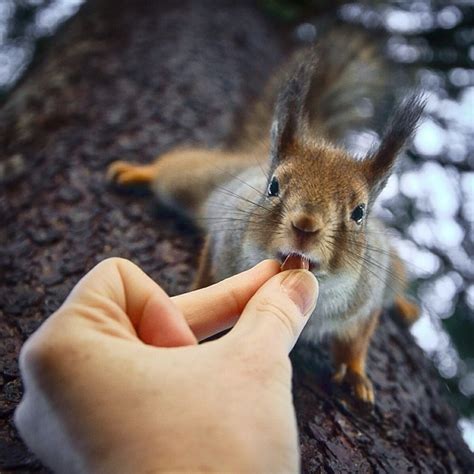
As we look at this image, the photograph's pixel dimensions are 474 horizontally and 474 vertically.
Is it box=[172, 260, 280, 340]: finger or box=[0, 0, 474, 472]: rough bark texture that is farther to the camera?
box=[0, 0, 474, 472]: rough bark texture

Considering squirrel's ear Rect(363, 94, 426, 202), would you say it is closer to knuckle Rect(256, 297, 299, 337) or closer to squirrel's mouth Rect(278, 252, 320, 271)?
squirrel's mouth Rect(278, 252, 320, 271)

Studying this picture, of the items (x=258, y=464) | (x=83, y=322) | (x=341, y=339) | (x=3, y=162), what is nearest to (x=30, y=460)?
(x=83, y=322)

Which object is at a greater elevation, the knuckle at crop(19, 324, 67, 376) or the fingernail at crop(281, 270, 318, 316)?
the knuckle at crop(19, 324, 67, 376)

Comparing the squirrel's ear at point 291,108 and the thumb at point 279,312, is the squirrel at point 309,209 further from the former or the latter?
the thumb at point 279,312

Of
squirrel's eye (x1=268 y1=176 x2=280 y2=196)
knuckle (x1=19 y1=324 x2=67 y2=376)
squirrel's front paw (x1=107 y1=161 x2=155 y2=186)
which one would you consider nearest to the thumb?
knuckle (x1=19 y1=324 x2=67 y2=376)

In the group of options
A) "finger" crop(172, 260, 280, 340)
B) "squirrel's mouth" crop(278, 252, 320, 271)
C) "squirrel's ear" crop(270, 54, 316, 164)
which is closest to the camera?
"finger" crop(172, 260, 280, 340)

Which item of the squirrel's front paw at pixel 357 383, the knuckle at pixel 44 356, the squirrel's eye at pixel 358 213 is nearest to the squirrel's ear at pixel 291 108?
the squirrel's eye at pixel 358 213

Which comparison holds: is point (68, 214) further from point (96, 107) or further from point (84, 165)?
point (96, 107)
